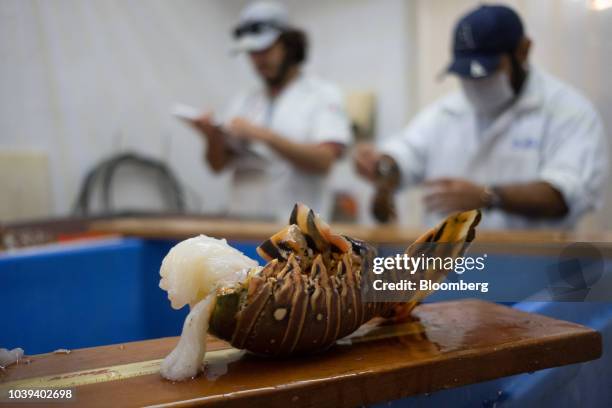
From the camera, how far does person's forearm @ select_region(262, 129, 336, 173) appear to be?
1.84m

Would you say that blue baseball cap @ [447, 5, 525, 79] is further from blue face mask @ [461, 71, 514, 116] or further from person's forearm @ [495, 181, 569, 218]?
person's forearm @ [495, 181, 569, 218]

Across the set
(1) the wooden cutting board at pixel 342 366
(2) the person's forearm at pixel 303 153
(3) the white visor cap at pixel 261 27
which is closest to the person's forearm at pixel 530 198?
(2) the person's forearm at pixel 303 153

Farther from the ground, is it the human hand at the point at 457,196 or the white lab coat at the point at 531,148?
the white lab coat at the point at 531,148

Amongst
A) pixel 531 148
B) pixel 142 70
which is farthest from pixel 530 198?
pixel 142 70

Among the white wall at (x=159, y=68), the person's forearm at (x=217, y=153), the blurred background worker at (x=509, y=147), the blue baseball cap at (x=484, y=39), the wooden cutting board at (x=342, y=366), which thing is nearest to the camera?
the wooden cutting board at (x=342, y=366)

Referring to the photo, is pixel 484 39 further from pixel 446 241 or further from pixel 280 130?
pixel 280 130

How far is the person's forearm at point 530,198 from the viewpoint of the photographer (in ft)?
4.46

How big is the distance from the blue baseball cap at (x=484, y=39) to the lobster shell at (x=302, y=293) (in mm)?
651

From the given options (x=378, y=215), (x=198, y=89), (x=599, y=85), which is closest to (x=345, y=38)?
(x=198, y=89)

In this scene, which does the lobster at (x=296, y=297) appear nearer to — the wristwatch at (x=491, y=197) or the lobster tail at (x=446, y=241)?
the lobster tail at (x=446, y=241)

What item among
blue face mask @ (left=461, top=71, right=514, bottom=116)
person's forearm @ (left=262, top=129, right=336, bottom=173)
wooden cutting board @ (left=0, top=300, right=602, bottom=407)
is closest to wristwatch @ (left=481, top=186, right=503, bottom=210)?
blue face mask @ (left=461, top=71, right=514, bottom=116)

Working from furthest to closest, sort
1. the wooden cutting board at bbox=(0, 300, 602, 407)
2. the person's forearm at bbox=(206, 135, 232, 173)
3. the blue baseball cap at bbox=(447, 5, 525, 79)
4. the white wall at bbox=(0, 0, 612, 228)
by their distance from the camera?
the white wall at bbox=(0, 0, 612, 228)
the person's forearm at bbox=(206, 135, 232, 173)
the blue baseball cap at bbox=(447, 5, 525, 79)
the wooden cutting board at bbox=(0, 300, 602, 407)

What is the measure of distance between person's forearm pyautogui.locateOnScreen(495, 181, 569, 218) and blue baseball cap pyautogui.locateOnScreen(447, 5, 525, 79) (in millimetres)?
287

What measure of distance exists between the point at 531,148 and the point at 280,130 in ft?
3.01
